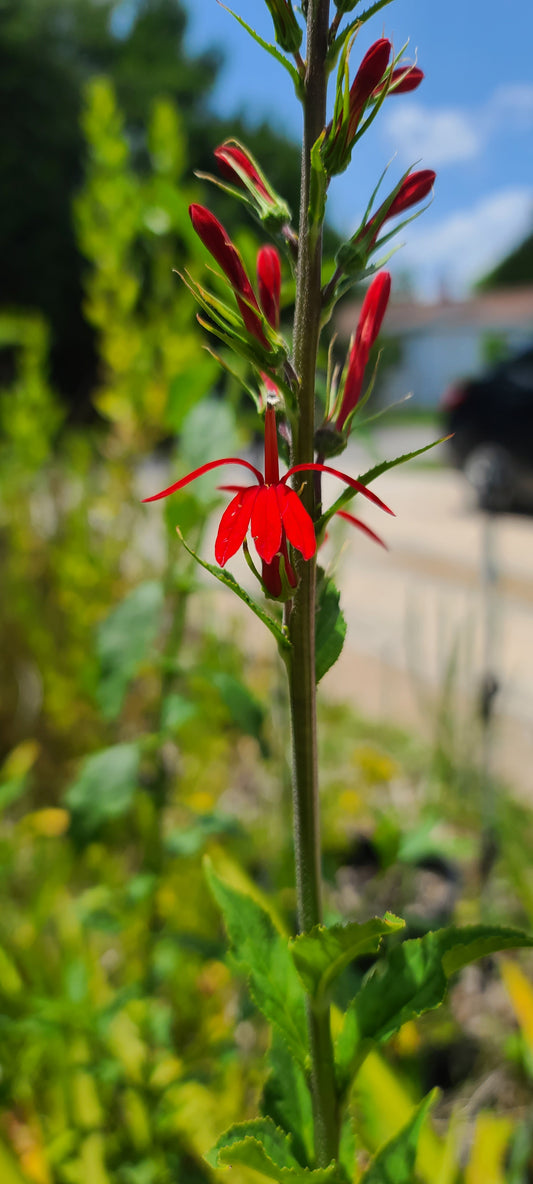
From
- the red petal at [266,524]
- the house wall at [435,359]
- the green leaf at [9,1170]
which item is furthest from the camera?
the house wall at [435,359]

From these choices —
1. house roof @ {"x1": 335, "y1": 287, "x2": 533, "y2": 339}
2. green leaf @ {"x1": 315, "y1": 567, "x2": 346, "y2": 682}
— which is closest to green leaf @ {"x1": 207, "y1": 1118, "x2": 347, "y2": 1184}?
green leaf @ {"x1": 315, "y1": 567, "x2": 346, "y2": 682}

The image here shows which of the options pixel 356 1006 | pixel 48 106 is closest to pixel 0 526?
pixel 356 1006

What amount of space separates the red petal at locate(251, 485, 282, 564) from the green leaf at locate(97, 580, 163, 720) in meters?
0.54

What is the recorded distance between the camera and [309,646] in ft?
1.16

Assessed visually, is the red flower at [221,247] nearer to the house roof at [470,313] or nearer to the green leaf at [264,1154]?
the green leaf at [264,1154]

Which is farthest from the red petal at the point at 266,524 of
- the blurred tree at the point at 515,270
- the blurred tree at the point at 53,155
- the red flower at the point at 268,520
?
the blurred tree at the point at 515,270

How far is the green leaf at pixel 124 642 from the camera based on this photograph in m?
0.83

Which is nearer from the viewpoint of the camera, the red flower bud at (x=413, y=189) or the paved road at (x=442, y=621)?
the red flower bud at (x=413, y=189)

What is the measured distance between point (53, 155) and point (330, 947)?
14480 millimetres

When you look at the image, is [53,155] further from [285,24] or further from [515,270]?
[515,270]

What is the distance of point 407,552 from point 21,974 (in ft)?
12.1

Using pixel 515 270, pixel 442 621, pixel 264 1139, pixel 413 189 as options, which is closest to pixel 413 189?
pixel 413 189

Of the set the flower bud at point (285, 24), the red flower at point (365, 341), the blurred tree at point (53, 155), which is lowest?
the red flower at point (365, 341)

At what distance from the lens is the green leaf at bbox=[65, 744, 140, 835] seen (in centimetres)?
81
